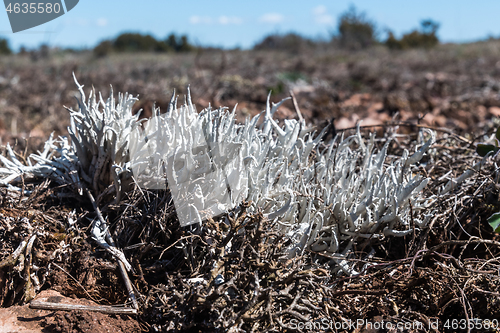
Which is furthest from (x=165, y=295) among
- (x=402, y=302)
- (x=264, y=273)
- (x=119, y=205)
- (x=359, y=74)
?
(x=359, y=74)

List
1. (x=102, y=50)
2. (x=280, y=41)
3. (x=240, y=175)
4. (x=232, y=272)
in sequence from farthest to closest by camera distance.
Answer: (x=280, y=41), (x=102, y=50), (x=240, y=175), (x=232, y=272)

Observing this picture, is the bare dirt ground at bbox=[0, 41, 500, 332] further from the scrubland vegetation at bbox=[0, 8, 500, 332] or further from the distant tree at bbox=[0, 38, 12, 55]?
the distant tree at bbox=[0, 38, 12, 55]

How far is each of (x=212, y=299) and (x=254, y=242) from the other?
0.23 m

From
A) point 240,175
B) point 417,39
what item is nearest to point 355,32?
point 417,39

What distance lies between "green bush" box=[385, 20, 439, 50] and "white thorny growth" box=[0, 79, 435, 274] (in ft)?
70.3

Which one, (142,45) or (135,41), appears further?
(135,41)

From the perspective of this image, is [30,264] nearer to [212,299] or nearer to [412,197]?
[212,299]

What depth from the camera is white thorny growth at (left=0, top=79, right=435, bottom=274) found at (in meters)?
Result: 1.54

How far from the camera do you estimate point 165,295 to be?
134 cm

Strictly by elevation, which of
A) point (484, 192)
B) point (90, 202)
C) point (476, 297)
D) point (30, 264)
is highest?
point (90, 202)

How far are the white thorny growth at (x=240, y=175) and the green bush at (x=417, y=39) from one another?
21421 millimetres

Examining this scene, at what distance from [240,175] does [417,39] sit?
24.8 metres

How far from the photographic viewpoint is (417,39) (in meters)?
23.1

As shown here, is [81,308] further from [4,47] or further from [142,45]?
[142,45]
